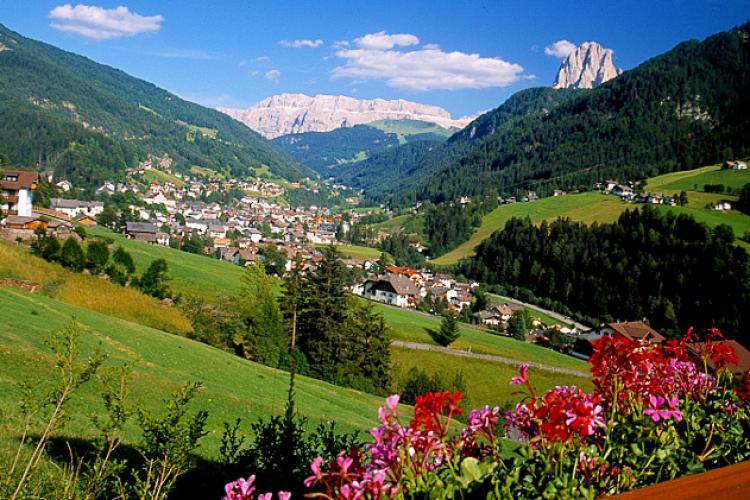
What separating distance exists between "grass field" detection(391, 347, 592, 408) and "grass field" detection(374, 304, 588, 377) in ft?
14.6

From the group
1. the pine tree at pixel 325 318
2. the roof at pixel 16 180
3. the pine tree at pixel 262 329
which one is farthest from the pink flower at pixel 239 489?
the roof at pixel 16 180

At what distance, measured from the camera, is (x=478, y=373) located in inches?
2093

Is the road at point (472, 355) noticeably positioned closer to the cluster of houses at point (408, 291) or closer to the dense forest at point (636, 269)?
the cluster of houses at point (408, 291)

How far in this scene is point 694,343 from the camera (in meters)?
4.25

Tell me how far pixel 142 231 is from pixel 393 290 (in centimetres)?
5110

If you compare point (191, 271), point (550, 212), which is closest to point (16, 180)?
point (191, 271)

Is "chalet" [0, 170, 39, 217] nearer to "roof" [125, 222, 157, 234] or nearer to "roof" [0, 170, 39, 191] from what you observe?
"roof" [0, 170, 39, 191]

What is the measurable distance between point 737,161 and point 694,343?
678 ft

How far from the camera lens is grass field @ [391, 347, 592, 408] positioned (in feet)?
163

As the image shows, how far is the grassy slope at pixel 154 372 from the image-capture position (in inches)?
533

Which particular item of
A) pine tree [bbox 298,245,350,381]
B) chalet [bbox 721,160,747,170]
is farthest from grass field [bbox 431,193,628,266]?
pine tree [bbox 298,245,350,381]

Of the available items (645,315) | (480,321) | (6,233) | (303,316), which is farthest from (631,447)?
(645,315)

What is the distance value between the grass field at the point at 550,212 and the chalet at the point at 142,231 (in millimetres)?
Result: 86488

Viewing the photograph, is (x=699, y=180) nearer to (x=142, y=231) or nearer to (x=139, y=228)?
(x=142, y=231)
